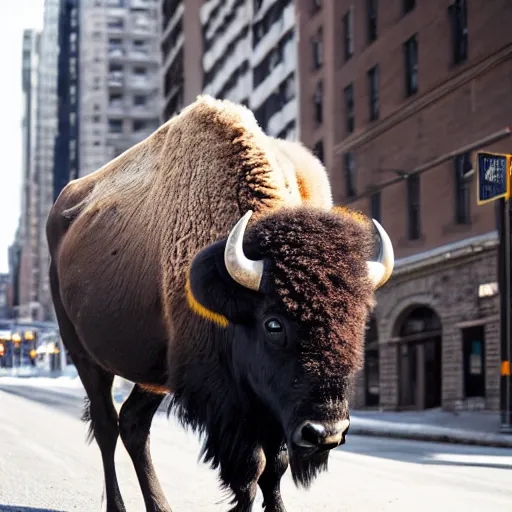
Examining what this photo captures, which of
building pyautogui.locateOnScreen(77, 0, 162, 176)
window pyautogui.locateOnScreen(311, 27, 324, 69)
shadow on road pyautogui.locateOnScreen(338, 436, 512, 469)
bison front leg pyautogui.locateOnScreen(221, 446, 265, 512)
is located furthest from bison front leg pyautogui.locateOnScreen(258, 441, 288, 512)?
building pyautogui.locateOnScreen(77, 0, 162, 176)

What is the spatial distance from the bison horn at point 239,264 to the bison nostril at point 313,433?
79 cm

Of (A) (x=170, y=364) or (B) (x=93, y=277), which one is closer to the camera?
(A) (x=170, y=364)

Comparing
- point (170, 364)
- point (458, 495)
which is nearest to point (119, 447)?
point (458, 495)

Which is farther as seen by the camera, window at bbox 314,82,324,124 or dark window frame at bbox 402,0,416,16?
window at bbox 314,82,324,124

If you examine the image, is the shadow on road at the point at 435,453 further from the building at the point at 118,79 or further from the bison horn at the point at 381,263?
the building at the point at 118,79

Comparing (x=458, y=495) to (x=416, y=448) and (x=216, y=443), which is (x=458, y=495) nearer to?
(x=216, y=443)

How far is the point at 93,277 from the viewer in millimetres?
6980

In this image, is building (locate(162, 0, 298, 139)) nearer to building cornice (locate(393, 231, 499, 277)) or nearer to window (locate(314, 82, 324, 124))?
window (locate(314, 82, 324, 124))

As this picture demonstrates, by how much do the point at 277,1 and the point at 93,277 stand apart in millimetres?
48220

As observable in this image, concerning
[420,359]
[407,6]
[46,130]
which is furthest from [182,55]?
[46,130]

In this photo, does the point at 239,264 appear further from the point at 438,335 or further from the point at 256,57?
the point at 256,57

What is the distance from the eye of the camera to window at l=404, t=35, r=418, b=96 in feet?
105

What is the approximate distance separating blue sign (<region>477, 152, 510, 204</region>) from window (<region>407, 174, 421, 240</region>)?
9.31 meters

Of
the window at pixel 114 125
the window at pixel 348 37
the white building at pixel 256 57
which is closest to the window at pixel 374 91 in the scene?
the window at pixel 348 37
